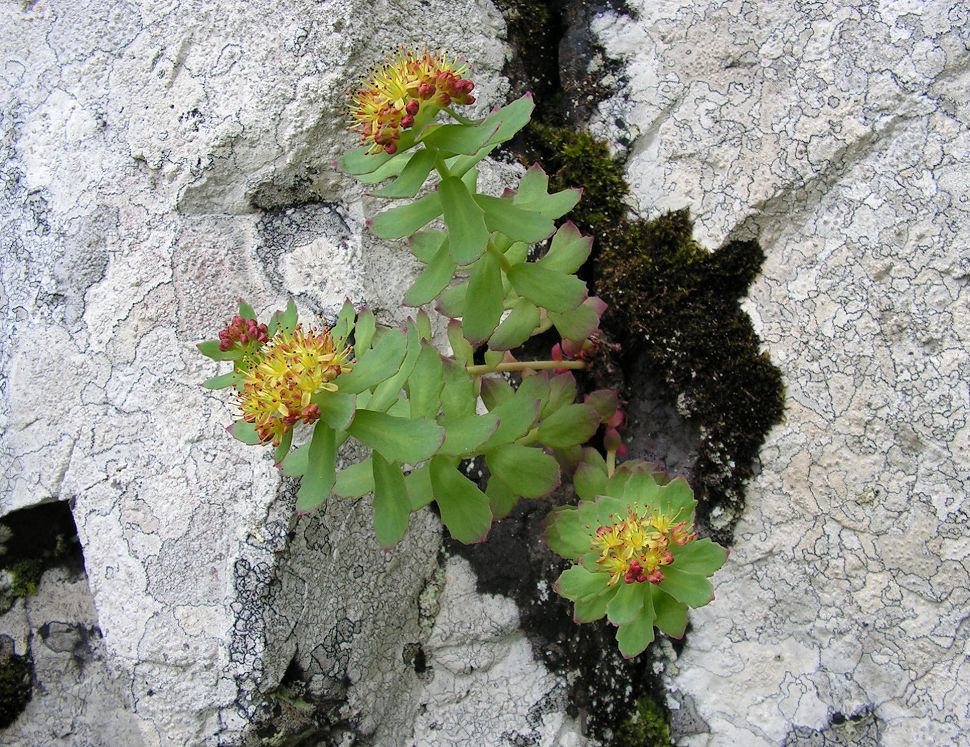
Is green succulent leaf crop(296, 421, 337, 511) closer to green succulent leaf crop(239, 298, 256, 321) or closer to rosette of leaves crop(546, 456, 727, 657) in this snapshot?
green succulent leaf crop(239, 298, 256, 321)

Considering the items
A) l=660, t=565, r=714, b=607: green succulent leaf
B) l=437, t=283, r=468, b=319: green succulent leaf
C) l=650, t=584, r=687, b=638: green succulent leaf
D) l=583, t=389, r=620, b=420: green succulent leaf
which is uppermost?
l=437, t=283, r=468, b=319: green succulent leaf

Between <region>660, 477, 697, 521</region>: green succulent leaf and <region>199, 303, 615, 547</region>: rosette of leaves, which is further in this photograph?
<region>660, 477, 697, 521</region>: green succulent leaf

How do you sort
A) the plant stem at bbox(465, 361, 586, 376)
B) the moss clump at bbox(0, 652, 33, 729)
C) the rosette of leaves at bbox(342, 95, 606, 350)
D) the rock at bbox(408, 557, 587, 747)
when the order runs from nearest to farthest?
the rosette of leaves at bbox(342, 95, 606, 350), the plant stem at bbox(465, 361, 586, 376), the rock at bbox(408, 557, 587, 747), the moss clump at bbox(0, 652, 33, 729)

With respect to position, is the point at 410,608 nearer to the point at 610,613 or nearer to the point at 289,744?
the point at 289,744

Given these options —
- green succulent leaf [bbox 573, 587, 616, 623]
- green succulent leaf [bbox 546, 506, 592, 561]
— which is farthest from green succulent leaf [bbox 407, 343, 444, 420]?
green succulent leaf [bbox 573, 587, 616, 623]

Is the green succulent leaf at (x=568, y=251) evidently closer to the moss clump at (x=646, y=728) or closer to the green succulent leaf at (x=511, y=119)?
the green succulent leaf at (x=511, y=119)

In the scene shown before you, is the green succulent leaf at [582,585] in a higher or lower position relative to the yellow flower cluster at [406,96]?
lower

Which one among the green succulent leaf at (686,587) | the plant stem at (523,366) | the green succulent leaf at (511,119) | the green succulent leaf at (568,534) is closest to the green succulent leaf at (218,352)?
the plant stem at (523,366)

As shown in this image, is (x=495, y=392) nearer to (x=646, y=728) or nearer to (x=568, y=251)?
(x=568, y=251)
